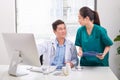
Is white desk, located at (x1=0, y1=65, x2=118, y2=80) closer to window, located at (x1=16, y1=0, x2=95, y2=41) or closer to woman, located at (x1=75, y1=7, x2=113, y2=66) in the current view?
woman, located at (x1=75, y1=7, x2=113, y2=66)

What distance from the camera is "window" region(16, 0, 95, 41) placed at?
4277mm

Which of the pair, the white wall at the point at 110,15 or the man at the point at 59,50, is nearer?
the man at the point at 59,50

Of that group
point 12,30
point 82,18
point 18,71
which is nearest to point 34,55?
point 18,71

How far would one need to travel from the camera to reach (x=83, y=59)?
9.78 ft

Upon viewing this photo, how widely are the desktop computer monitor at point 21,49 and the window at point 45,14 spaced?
1.86m

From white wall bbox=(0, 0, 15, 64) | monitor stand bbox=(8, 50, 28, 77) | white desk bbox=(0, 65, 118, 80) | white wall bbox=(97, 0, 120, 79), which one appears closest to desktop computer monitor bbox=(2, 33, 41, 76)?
monitor stand bbox=(8, 50, 28, 77)

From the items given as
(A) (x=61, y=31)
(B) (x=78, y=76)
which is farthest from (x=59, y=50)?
(B) (x=78, y=76)

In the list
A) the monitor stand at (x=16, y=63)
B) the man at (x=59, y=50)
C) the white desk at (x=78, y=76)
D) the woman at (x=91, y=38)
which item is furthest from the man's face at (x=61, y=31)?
the monitor stand at (x=16, y=63)

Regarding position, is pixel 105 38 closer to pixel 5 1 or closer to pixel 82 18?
pixel 82 18

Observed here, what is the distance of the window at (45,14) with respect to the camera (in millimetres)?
4277

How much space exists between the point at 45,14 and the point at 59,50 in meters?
1.60

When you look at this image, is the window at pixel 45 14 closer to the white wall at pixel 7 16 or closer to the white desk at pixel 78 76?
the white wall at pixel 7 16

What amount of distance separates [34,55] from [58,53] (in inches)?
23.9

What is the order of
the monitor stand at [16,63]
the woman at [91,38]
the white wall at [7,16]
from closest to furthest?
the monitor stand at [16,63] < the woman at [91,38] < the white wall at [7,16]
